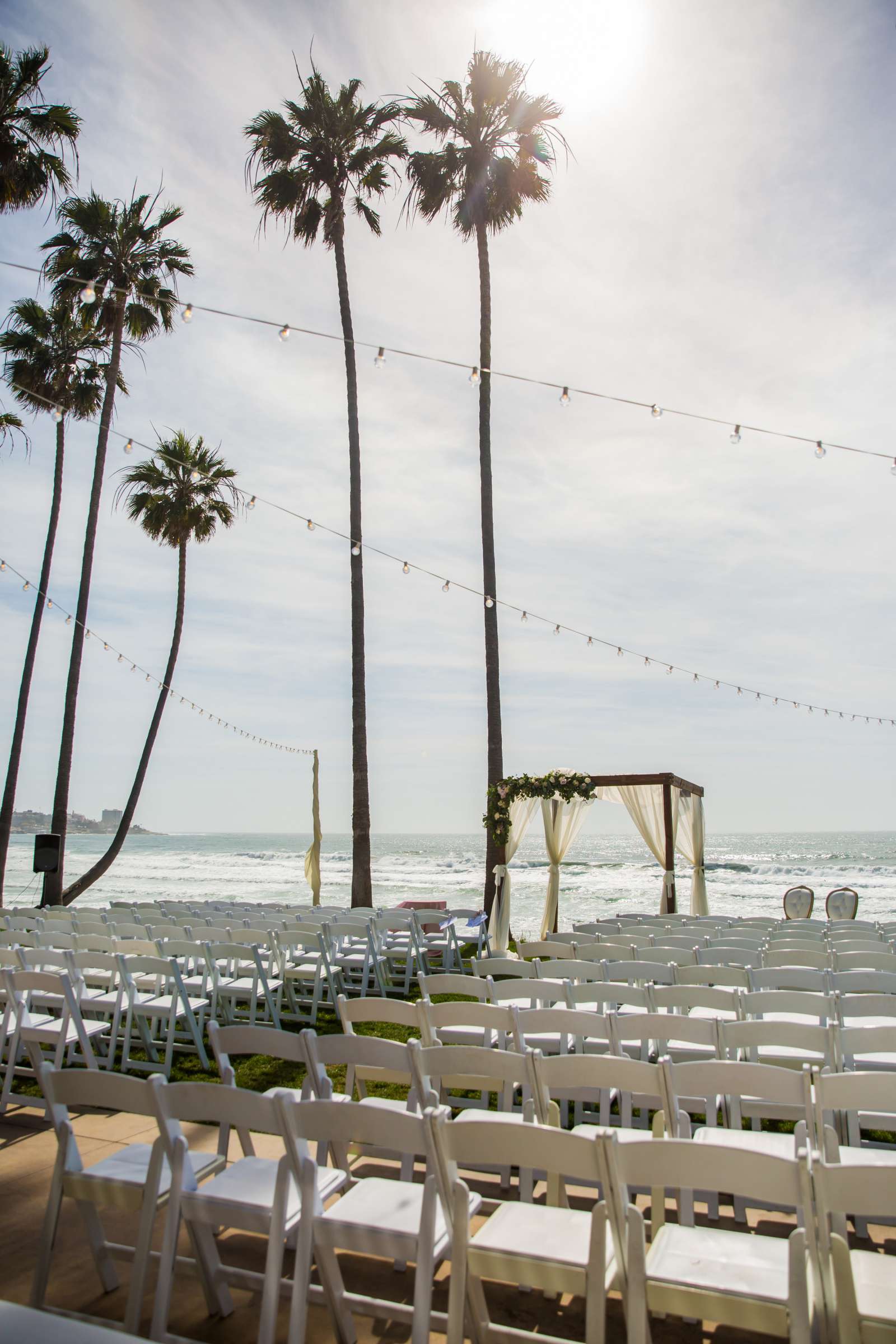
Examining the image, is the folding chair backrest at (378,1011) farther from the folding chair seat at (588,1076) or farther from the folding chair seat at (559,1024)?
the folding chair seat at (588,1076)

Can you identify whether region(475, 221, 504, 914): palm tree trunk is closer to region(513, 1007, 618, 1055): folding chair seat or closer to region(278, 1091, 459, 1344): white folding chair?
region(513, 1007, 618, 1055): folding chair seat

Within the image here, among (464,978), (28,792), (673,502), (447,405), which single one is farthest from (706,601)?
(464,978)

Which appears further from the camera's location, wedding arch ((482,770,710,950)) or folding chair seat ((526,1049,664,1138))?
wedding arch ((482,770,710,950))

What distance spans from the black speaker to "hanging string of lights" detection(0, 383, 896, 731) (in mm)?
5743

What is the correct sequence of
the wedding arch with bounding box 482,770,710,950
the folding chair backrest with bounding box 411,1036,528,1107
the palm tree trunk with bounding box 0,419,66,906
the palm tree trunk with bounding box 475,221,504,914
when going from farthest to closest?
the palm tree trunk with bounding box 0,419,66,906, the palm tree trunk with bounding box 475,221,504,914, the wedding arch with bounding box 482,770,710,950, the folding chair backrest with bounding box 411,1036,528,1107

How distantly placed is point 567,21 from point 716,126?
15.7 feet

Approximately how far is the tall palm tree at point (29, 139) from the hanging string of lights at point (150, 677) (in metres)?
4.77

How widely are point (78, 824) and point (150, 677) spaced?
60768mm

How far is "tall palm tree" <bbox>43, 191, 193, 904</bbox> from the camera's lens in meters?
14.9

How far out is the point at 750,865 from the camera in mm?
45625

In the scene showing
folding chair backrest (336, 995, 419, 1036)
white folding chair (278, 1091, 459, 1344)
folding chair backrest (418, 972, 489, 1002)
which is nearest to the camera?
white folding chair (278, 1091, 459, 1344)

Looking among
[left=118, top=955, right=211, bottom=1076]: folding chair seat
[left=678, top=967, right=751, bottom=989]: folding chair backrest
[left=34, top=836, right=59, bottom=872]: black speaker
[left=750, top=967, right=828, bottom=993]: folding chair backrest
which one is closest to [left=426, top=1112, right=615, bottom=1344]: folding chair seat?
[left=678, top=967, right=751, bottom=989]: folding chair backrest

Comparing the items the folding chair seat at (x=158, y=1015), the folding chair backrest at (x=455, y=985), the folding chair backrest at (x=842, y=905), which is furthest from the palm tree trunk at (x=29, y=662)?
the folding chair backrest at (x=842, y=905)

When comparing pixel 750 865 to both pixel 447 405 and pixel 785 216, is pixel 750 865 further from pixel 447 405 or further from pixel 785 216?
pixel 785 216
